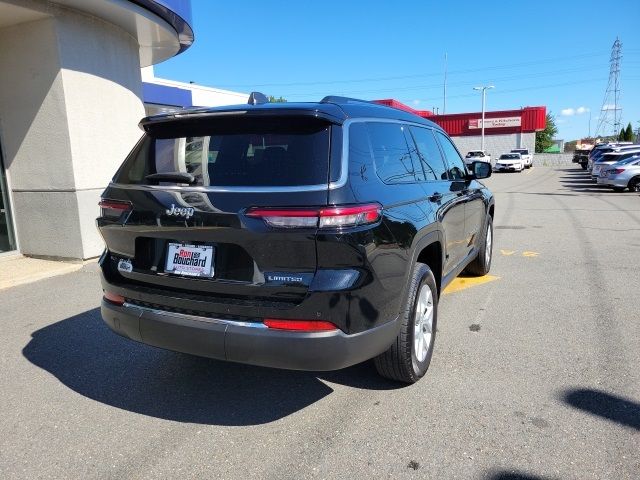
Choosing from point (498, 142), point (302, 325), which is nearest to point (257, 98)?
point (302, 325)

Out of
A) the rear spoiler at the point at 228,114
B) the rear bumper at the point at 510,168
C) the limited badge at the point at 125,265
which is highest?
the rear spoiler at the point at 228,114

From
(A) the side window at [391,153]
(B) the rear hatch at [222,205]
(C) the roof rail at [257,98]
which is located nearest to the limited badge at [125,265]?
(B) the rear hatch at [222,205]

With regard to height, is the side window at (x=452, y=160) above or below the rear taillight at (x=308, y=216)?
above

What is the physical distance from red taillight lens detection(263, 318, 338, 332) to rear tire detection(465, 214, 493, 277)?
12.8 feet

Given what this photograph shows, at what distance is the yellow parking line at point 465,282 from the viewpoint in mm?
5812

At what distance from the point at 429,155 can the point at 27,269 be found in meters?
5.88

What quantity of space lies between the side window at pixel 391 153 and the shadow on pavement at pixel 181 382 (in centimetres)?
145

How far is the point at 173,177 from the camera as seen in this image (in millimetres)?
2867

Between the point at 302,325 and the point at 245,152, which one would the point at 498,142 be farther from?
the point at 302,325

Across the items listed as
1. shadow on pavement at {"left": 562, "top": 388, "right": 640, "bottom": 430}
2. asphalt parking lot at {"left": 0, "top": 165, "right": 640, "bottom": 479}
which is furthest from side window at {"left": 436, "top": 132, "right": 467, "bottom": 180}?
shadow on pavement at {"left": 562, "top": 388, "right": 640, "bottom": 430}

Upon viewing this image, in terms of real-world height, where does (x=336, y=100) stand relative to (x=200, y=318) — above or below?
above

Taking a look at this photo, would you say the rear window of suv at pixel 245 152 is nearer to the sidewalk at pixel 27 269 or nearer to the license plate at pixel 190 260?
the license plate at pixel 190 260

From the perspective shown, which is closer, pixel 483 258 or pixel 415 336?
pixel 415 336

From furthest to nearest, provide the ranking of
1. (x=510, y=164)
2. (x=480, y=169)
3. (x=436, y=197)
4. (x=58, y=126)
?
1. (x=510, y=164)
2. (x=58, y=126)
3. (x=480, y=169)
4. (x=436, y=197)
